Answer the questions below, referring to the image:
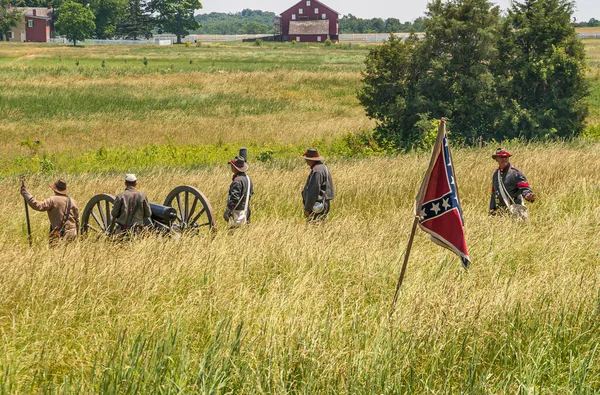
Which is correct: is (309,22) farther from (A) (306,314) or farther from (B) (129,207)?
(A) (306,314)

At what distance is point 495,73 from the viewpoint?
2523 centimetres

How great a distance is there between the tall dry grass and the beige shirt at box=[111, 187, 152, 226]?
1043mm

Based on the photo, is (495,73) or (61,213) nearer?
(61,213)

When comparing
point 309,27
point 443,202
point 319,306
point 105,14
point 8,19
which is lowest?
point 319,306

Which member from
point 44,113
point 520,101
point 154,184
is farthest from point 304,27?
point 154,184

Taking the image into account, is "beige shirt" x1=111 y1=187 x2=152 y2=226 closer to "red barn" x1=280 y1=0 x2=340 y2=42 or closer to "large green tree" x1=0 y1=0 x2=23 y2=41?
"large green tree" x1=0 y1=0 x2=23 y2=41

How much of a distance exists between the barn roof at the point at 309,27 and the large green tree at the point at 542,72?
98.5 metres

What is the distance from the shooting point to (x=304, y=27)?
122125 mm

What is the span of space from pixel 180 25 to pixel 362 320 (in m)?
122

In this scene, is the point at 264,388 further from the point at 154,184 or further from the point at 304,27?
the point at 304,27

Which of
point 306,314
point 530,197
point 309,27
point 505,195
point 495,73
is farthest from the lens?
point 309,27

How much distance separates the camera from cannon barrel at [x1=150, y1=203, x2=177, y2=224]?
9234 millimetres

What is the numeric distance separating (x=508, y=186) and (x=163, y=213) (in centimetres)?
417

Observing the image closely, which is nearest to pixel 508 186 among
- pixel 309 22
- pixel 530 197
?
pixel 530 197
